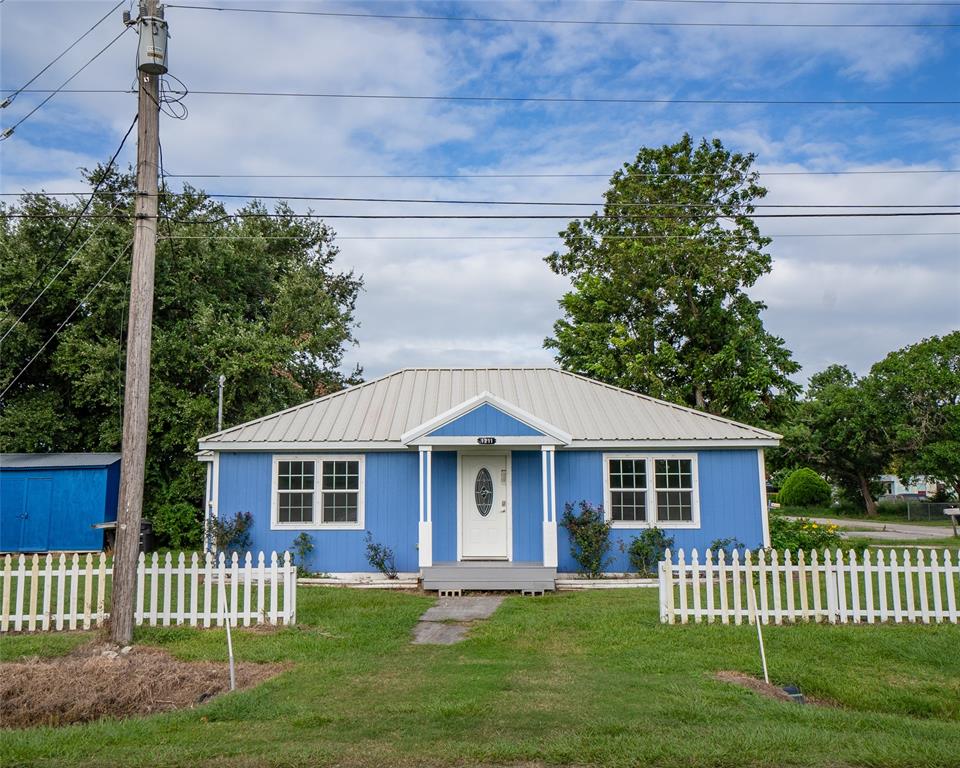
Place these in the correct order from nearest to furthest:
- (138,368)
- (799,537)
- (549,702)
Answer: (549,702), (138,368), (799,537)

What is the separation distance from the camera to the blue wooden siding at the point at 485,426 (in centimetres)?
1454

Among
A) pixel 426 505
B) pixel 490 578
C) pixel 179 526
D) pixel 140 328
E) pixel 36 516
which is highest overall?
pixel 140 328

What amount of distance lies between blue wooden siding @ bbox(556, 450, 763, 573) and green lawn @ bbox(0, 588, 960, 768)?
4822 mm

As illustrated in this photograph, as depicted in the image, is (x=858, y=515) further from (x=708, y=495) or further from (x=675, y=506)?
(x=675, y=506)

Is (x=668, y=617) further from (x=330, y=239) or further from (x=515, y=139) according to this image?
(x=330, y=239)

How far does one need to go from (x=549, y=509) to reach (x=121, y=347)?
44.9 feet

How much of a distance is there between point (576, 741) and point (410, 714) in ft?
4.80

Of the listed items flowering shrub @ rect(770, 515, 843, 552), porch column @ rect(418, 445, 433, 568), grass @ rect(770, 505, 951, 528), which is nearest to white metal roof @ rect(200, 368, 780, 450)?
porch column @ rect(418, 445, 433, 568)

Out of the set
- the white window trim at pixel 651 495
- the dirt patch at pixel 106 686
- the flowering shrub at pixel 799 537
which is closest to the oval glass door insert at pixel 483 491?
the white window trim at pixel 651 495

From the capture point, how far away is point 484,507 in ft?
50.2

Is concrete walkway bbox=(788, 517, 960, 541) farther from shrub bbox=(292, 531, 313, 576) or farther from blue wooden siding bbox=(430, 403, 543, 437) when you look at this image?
shrub bbox=(292, 531, 313, 576)

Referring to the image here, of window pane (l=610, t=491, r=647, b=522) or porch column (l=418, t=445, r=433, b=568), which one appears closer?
porch column (l=418, t=445, r=433, b=568)

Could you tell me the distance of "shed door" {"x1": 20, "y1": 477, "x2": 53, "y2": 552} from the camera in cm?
1839

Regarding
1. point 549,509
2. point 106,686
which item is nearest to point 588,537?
point 549,509
